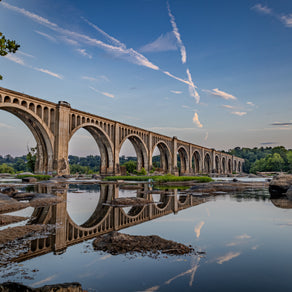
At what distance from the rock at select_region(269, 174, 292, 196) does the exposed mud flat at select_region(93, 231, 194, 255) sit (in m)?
14.7

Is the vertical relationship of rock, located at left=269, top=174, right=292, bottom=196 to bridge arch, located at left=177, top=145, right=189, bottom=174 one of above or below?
below

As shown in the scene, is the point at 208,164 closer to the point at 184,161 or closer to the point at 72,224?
the point at 184,161

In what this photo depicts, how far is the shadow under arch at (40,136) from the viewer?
97.2ft

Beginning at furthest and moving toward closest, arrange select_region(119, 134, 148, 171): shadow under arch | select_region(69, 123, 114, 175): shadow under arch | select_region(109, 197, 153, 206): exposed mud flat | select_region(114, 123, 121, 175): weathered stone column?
select_region(119, 134, 148, 171): shadow under arch < select_region(114, 123, 121, 175): weathered stone column < select_region(69, 123, 114, 175): shadow under arch < select_region(109, 197, 153, 206): exposed mud flat

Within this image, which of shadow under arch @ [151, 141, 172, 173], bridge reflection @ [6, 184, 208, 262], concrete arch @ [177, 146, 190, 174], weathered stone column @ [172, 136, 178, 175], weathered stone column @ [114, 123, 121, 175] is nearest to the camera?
bridge reflection @ [6, 184, 208, 262]

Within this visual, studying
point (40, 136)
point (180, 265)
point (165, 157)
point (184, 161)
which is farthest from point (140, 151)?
point (180, 265)

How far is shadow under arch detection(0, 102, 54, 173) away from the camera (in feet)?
97.2

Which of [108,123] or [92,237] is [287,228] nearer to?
[92,237]

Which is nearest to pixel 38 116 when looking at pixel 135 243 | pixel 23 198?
pixel 23 198

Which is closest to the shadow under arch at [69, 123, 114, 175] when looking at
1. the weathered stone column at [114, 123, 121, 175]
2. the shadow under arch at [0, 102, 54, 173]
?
the weathered stone column at [114, 123, 121, 175]

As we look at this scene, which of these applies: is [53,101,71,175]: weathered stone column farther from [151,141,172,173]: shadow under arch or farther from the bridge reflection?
[151,141,172,173]: shadow under arch

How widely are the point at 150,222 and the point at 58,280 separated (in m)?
4.16

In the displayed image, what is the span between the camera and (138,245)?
482cm

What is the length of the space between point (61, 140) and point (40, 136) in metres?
2.79
